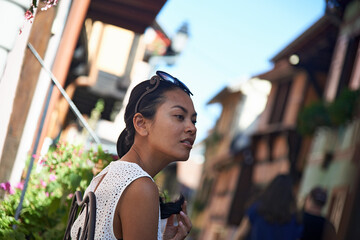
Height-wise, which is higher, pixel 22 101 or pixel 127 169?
pixel 22 101

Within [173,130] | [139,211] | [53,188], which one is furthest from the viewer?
[53,188]

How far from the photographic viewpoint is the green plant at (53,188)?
470 centimetres

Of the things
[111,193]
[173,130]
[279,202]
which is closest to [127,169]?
[111,193]

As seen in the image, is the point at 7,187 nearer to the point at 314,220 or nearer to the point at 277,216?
the point at 277,216

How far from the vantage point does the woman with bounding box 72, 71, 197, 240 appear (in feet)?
7.90

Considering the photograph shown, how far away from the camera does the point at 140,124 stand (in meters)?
2.72

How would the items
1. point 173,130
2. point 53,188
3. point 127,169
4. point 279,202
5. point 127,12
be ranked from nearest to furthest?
point 127,169, point 173,130, point 53,188, point 279,202, point 127,12

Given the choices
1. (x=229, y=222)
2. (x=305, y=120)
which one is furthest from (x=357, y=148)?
(x=229, y=222)

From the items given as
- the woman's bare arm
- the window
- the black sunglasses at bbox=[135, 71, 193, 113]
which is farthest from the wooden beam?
the window

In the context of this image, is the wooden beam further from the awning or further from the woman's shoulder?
the awning

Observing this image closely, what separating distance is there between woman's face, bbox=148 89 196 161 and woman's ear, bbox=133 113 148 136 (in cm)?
3

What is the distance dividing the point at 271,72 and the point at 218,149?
1209 cm

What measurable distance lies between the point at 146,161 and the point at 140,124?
13 cm

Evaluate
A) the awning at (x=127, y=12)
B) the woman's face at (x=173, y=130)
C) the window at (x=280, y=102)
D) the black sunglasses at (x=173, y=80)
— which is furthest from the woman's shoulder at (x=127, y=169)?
the window at (x=280, y=102)
